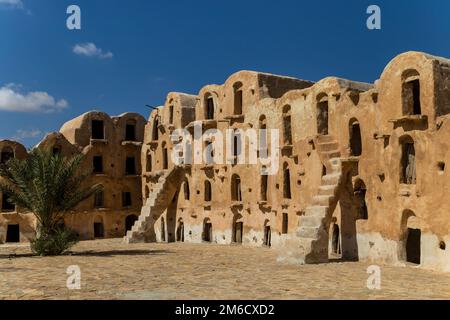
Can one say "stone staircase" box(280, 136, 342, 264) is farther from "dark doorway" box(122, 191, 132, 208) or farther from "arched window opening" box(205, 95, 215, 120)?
"dark doorway" box(122, 191, 132, 208)

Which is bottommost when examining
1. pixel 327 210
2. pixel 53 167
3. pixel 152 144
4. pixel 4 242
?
pixel 4 242

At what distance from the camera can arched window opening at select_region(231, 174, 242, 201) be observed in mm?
34125

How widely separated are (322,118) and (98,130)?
26297 millimetres

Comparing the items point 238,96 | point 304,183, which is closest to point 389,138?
point 304,183

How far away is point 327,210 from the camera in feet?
74.4

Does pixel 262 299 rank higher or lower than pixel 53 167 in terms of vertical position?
lower

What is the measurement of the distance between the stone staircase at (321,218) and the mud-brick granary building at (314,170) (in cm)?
6

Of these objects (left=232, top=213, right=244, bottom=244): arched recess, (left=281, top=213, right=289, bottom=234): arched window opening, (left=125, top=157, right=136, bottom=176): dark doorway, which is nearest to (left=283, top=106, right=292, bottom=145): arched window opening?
(left=281, top=213, right=289, bottom=234): arched window opening

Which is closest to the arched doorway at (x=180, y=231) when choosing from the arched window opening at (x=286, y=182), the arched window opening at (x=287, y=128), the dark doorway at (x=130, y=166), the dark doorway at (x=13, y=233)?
the dark doorway at (x=130, y=166)

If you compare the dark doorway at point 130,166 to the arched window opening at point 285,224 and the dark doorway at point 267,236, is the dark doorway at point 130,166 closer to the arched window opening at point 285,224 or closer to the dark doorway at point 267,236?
the dark doorway at point 267,236

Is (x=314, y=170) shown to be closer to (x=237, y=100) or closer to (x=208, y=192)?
(x=237, y=100)

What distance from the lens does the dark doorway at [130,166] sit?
47.2 m

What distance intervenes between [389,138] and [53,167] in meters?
17.2

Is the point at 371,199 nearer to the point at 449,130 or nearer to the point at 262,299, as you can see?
the point at 449,130
